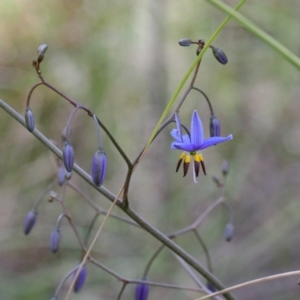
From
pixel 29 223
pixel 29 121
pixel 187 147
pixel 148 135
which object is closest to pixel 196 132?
pixel 187 147

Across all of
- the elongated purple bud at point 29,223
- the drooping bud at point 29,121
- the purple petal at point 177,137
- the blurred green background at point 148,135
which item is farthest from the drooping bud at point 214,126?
the blurred green background at point 148,135

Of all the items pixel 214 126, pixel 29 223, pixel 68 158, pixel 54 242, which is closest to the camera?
pixel 68 158

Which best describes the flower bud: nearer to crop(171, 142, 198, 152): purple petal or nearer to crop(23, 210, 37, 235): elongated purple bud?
crop(23, 210, 37, 235): elongated purple bud

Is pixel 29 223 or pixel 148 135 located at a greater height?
pixel 148 135

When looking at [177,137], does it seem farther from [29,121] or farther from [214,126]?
[29,121]

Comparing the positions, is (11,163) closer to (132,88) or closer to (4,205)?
(4,205)
